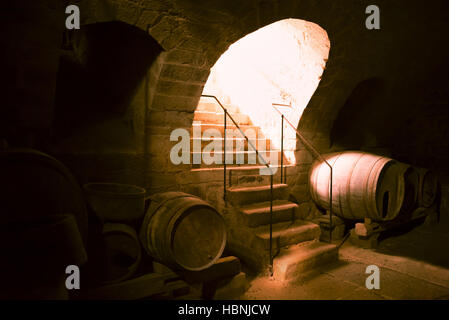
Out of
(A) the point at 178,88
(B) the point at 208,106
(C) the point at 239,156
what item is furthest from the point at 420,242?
(A) the point at 178,88

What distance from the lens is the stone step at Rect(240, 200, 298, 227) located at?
379 cm

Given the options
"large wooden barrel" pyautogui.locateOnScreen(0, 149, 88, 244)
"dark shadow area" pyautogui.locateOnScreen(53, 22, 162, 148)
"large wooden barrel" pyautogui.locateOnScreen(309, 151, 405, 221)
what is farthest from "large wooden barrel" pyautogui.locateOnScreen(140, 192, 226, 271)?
"large wooden barrel" pyautogui.locateOnScreen(309, 151, 405, 221)

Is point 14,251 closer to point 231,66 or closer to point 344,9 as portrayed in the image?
point 344,9

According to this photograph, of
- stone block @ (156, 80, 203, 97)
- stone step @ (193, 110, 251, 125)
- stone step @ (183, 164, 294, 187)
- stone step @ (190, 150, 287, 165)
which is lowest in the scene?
stone step @ (183, 164, 294, 187)

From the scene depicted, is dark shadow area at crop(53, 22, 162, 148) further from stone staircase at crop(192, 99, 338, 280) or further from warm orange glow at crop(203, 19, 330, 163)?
warm orange glow at crop(203, 19, 330, 163)

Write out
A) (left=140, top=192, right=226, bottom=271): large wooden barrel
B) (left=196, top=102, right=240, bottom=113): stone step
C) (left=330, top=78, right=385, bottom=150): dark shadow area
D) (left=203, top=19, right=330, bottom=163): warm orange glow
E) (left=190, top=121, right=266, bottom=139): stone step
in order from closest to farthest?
1. (left=140, top=192, right=226, bottom=271): large wooden barrel
2. (left=203, top=19, right=330, bottom=163): warm orange glow
3. (left=190, top=121, right=266, bottom=139): stone step
4. (left=196, top=102, right=240, bottom=113): stone step
5. (left=330, top=78, right=385, bottom=150): dark shadow area

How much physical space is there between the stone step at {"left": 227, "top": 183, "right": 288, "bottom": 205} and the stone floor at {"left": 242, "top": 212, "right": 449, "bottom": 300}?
3.16 feet

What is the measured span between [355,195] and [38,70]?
391 centimetres

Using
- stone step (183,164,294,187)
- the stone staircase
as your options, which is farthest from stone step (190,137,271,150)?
stone step (183,164,294,187)

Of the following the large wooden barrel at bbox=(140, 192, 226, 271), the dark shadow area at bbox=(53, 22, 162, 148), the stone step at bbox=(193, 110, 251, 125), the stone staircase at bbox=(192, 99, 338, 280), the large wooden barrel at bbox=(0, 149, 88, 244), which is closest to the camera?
the large wooden barrel at bbox=(0, 149, 88, 244)

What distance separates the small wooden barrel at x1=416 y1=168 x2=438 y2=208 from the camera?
17.3 feet

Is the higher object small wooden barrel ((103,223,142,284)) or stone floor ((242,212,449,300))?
small wooden barrel ((103,223,142,284))

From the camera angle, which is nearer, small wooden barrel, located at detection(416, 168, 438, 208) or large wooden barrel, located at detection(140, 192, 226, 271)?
large wooden barrel, located at detection(140, 192, 226, 271)

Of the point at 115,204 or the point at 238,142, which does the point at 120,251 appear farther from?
the point at 238,142
